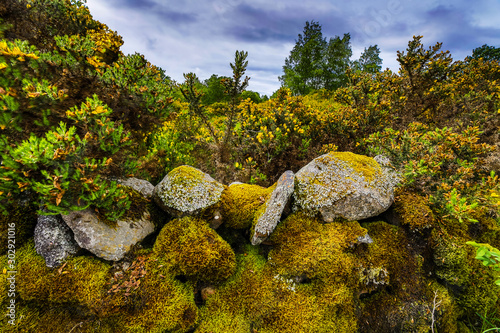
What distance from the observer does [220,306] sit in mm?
3211

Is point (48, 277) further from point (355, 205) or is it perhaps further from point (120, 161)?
point (355, 205)

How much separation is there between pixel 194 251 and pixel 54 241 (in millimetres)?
2069

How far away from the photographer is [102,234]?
3049 millimetres

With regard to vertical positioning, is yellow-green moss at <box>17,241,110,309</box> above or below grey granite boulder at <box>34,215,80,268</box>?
below

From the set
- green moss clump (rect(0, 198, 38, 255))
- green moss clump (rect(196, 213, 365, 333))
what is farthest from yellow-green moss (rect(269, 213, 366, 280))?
green moss clump (rect(0, 198, 38, 255))

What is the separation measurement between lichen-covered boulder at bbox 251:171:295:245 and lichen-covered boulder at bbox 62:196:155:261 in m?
2.06

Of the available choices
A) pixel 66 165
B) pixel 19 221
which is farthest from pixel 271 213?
pixel 19 221

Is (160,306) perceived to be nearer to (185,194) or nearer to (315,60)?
(185,194)

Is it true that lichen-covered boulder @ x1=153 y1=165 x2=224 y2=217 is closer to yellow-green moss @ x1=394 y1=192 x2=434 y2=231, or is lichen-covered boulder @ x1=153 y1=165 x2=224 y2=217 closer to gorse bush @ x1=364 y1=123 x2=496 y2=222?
yellow-green moss @ x1=394 y1=192 x2=434 y2=231

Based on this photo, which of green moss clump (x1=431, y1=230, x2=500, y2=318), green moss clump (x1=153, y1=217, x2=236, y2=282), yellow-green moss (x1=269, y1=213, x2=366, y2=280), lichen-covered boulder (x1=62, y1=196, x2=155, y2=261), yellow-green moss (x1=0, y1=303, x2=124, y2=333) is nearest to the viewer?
yellow-green moss (x1=0, y1=303, x2=124, y2=333)

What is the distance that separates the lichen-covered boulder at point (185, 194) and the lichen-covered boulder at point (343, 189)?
1.79 meters

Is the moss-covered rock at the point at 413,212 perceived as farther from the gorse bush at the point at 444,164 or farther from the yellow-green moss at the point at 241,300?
the yellow-green moss at the point at 241,300

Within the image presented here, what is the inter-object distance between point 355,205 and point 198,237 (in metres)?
3.02

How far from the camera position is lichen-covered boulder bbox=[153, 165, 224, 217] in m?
3.63
